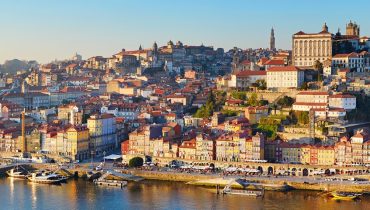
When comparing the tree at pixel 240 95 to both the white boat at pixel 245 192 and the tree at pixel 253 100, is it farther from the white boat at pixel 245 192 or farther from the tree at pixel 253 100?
the white boat at pixel 245 192

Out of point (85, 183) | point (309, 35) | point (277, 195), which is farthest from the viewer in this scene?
point (309, 35)

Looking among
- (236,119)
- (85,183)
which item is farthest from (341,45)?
(85,183)

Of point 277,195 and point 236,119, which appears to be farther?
point 236,119

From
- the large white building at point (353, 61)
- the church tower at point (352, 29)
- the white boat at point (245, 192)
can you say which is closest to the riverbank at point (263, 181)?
the white boat at point (245, 192)

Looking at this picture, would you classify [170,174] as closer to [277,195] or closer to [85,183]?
[85,183]

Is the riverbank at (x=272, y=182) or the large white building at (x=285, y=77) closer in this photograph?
the riverbank at (x=272, y=182)

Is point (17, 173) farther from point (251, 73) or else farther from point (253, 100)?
point (251, 73)

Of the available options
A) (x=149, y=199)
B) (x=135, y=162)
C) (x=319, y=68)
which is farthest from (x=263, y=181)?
(x=319, y=68)
